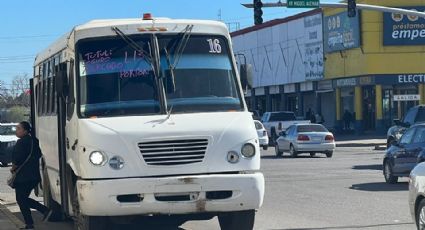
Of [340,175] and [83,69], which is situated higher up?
[83,69]

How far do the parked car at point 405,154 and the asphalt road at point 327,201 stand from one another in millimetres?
376

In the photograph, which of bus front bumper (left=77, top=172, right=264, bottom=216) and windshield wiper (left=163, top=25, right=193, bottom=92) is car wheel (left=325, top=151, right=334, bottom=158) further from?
bus front bumper (left=77, top=172, right=264, bottom=216)

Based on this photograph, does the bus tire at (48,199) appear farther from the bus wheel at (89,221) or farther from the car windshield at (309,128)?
the car windshield at (309,128)

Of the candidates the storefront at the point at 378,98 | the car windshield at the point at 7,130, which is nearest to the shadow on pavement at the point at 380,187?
the car windshield at the point at 7,130

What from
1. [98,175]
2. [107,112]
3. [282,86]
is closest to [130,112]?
[107,112]

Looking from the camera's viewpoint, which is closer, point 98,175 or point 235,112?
point 98,175

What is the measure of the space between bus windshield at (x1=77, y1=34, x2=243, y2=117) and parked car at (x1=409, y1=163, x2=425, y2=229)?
8.11 feet

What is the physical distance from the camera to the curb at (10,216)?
1314 centimetres

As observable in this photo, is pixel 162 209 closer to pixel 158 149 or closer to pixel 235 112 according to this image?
pixel 158 149

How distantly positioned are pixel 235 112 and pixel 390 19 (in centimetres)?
4307

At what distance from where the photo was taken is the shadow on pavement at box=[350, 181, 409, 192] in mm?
18094

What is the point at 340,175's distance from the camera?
2250 cm

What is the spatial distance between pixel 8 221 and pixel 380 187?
9.03 meters

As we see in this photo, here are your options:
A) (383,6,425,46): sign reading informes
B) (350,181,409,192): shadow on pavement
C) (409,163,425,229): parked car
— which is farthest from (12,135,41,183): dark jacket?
(383,6,425,46): sign reading informes
